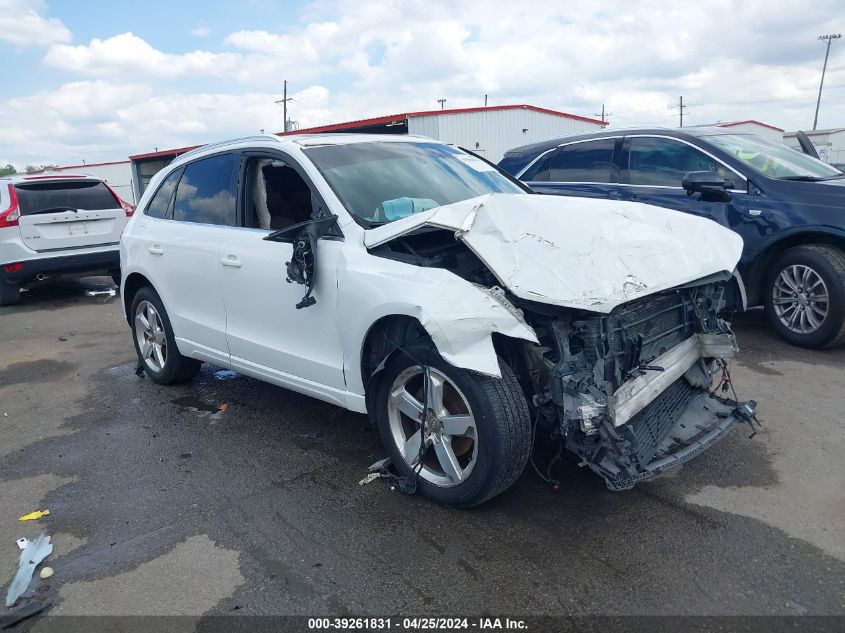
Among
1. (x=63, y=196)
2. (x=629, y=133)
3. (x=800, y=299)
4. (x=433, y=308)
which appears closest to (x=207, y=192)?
(x=433, y=308)

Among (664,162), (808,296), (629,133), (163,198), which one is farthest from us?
(629,133)

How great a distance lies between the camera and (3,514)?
381 centimetres

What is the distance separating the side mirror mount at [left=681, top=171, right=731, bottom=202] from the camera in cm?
582

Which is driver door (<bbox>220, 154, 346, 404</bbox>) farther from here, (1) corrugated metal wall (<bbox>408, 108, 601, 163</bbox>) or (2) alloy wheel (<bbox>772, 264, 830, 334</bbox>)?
(1) corrugated metal wall (<bbox>408, 108, 601, 163</bbox>)

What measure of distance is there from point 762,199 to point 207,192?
4.68 m

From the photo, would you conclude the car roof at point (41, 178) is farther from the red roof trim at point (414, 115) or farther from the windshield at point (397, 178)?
the red roof trim at point (414, 115)

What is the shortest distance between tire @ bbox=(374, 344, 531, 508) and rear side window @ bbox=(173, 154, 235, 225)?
1.95 meters

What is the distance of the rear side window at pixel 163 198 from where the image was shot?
18.1 ft

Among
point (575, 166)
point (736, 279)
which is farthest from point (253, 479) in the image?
point (575, 166)

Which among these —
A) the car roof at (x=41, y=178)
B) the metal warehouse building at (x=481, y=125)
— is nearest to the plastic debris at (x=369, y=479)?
the car roof at (x=41, y=178)

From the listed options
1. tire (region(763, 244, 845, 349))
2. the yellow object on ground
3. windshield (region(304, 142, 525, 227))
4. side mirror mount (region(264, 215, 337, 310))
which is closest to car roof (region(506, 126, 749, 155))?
tire (region(763, 244, 845, 349))

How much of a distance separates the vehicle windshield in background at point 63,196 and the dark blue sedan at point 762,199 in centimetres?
732

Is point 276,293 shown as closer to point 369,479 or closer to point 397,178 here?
point 397,178

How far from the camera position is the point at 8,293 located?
9.73 m
